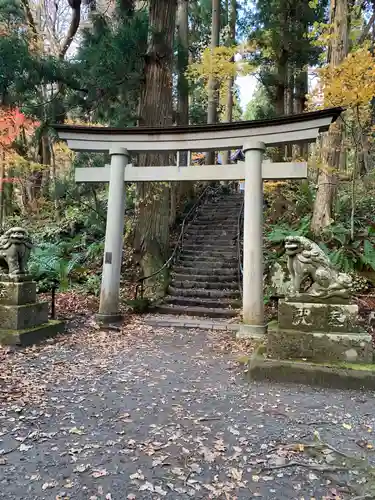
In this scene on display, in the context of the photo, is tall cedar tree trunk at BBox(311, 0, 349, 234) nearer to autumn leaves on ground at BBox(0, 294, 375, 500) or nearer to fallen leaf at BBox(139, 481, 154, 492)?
autumn leaves on ground at BBox(0, 294, 375, 500)

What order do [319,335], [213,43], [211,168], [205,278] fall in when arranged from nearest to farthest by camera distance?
1. [319,335]
2. [211,168]
3. [205,278]
4. [213,43]

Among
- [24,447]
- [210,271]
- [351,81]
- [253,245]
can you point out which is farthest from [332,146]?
[24,447]

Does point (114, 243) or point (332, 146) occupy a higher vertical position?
point (332, 146)

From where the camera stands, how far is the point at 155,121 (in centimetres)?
876

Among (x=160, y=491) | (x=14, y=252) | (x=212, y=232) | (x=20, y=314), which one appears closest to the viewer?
(x=160, y=491)

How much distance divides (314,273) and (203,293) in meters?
4.22

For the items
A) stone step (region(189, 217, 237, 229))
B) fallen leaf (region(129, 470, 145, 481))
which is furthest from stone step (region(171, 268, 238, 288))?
fallen leaf (region(129, 470, 145, 481))

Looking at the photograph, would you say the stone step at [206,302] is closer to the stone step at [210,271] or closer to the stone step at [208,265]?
the stone step at [210,271]

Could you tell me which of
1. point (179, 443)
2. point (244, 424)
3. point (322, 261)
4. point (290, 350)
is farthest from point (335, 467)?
point (322, 261)

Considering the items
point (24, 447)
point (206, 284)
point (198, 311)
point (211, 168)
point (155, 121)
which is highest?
point (155, 121)

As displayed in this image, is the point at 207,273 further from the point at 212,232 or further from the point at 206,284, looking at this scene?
the point at 212,232

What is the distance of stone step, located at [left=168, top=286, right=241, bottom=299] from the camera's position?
8352 millimetres

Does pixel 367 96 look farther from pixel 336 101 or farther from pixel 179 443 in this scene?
pixel 179 443

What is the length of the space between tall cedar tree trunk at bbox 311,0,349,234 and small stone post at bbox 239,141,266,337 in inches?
101
